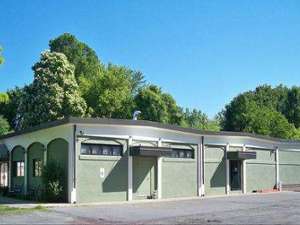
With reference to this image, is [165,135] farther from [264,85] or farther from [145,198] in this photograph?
[264,85]

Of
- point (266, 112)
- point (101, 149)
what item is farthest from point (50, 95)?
point (266, 112)

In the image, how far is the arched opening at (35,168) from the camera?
29.2 metres

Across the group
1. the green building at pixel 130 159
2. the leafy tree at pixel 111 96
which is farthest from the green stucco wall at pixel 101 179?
the leafy tree at pixel 111 96

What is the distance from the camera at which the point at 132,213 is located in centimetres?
2198

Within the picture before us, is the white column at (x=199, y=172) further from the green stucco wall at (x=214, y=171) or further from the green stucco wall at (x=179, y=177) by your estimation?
the green stucco wall at (x=214, y=171)

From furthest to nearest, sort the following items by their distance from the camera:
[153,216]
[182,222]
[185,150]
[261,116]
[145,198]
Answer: [261,116] → [185,150] → [145,198] → [153,216] → [182,222]

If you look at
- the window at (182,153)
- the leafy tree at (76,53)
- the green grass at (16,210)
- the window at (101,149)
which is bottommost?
the green grass at (16,210)

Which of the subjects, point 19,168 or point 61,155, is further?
point 19,168

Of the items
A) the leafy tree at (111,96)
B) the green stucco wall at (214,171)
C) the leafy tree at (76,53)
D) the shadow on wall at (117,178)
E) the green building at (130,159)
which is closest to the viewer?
the green building at (130,159)

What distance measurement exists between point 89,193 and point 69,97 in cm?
2639

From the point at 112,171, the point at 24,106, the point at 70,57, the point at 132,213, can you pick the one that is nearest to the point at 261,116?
the point at 70,57

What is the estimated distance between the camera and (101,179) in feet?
91.7

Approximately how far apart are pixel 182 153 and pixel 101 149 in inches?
261

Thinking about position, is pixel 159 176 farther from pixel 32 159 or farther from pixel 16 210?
pixel 16 210
